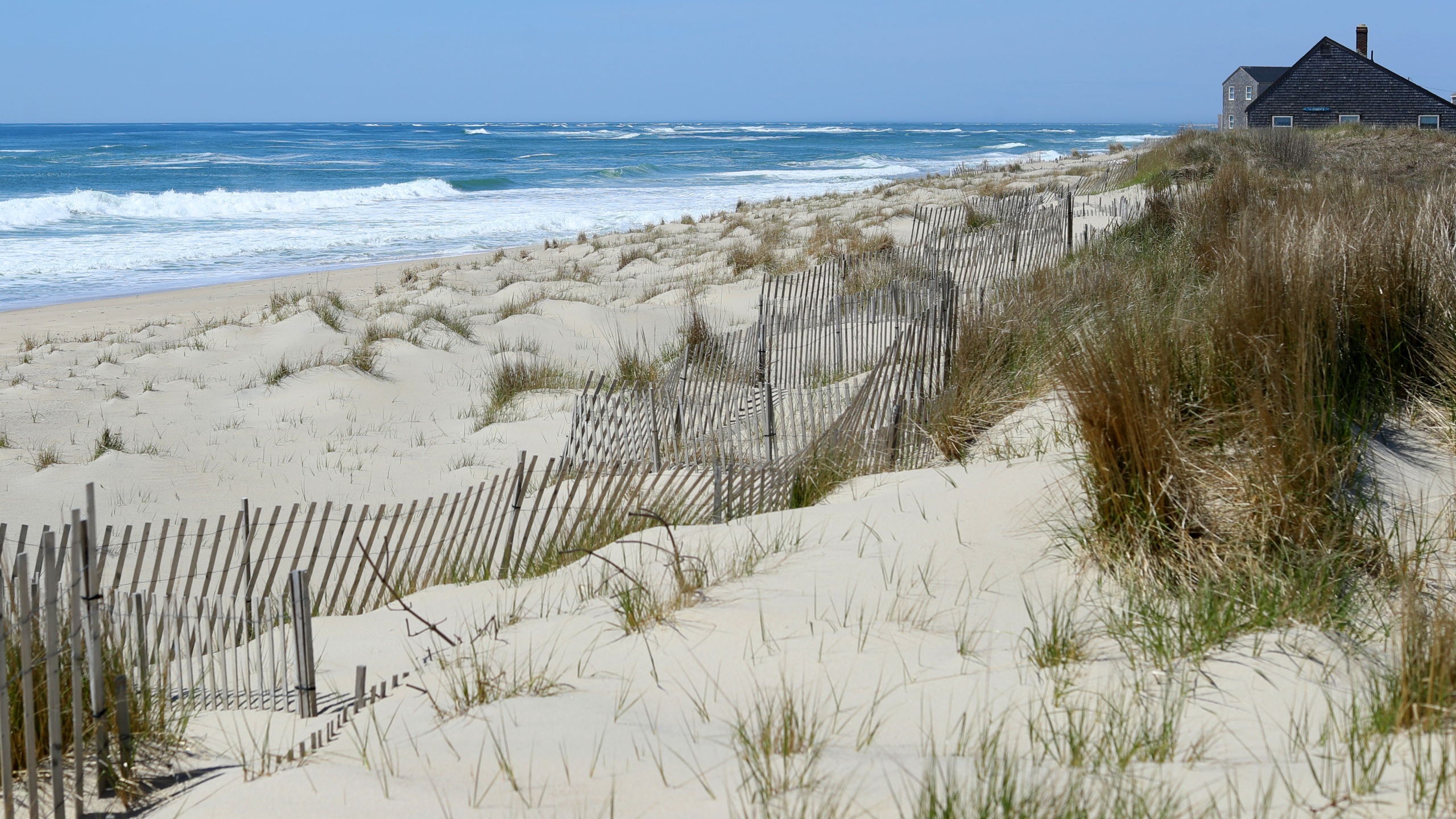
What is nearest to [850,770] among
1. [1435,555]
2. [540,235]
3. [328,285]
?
[1435,555]

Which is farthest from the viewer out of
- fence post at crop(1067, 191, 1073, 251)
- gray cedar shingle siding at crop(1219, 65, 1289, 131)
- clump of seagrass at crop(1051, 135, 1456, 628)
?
gray cedar shingle siding at crop(1219, 65, 1289, 131)

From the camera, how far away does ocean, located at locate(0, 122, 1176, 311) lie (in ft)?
66.1

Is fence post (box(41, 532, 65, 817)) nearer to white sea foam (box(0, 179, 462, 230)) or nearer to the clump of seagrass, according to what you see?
the clump of seagrass

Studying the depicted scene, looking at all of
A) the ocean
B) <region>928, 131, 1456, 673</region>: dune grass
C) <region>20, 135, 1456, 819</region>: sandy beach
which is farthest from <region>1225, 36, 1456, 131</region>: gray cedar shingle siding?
<region>20, 135, 1456, 819</region>: sandy beach

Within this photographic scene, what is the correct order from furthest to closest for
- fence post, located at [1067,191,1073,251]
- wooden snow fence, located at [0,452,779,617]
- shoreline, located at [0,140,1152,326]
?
shoreline, located at [0,140,1152,326], fence post, located at [1067,191,1073,251], wooden snow fence, located at [0,452,779,617]

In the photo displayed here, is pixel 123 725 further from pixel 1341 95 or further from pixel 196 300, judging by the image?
pixel 1341 95

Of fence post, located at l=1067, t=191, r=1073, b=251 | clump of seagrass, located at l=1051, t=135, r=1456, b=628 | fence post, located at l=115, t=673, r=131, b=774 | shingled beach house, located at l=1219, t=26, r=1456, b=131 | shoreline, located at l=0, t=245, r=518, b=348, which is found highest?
shingled beach house, located at l=1219, t=26, r=1456, b=131

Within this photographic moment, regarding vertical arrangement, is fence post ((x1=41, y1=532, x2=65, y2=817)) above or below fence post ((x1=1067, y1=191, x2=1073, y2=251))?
below

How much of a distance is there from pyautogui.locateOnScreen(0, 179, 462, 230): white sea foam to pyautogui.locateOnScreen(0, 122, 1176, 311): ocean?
0.23ft

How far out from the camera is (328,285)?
53.2ft

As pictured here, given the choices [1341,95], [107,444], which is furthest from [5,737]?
[1341,95]

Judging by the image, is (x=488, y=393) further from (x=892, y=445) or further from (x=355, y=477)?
(x=892, y=445)

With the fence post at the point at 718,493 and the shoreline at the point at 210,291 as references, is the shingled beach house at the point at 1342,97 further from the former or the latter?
the fence post at the point at 718,493

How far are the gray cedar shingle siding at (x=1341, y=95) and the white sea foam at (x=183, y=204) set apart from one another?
32.1 meters
